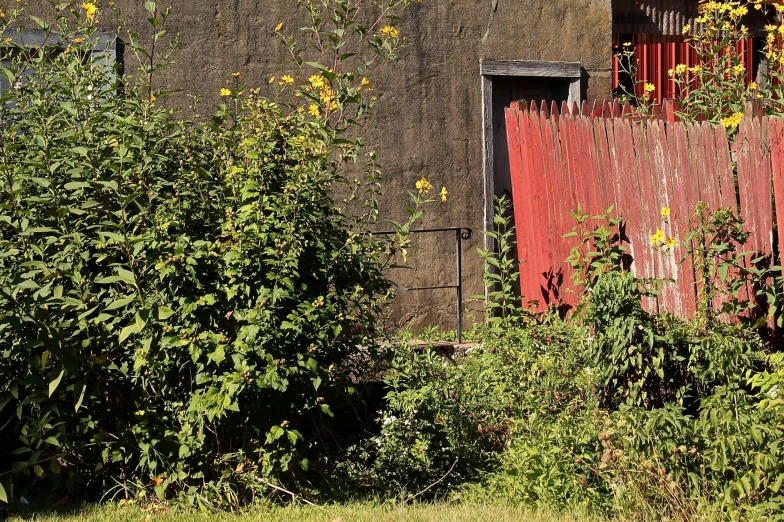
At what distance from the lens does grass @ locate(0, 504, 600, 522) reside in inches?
173

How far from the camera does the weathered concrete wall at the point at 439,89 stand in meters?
8.17

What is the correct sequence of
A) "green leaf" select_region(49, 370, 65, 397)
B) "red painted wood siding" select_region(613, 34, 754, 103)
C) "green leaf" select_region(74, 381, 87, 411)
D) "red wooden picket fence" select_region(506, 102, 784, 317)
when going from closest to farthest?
1. "green leaf" select_region(49, 370, 65, 397)
2. "green leaf" select_region(74, 381, 87, 411)
3. "red wooden picket fence" select_region(506, 102, 784, 317)
4. "red painted wood siding" select_region(613, 34, 754, 103)

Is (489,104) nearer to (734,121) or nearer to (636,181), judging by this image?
(636,181)

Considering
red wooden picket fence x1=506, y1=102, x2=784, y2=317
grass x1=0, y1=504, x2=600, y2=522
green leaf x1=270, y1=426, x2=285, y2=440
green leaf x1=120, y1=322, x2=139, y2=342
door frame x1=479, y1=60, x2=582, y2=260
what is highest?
door frame x1=479, y1=60, x2=582, y2=260

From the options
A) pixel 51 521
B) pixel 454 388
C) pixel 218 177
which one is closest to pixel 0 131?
pixel 218 177

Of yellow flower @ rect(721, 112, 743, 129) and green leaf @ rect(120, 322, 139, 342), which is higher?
yellow flower @ rect(721, 112, 743, 129)

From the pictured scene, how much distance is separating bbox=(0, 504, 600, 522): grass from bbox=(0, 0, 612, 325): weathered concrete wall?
3992mm

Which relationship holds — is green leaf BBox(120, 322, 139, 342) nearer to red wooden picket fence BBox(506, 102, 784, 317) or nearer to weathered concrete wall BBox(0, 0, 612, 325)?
red wooden picket fence BBox(506, 102, 784, 317)

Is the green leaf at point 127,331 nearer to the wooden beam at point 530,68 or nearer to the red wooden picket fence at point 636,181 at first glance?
the red wooden picket fence at point 636,181

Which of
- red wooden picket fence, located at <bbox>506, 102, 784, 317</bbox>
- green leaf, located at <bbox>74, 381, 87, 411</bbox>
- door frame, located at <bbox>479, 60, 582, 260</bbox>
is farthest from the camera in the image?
door frame, located at <bbox>479, 60, 582, 260</bbox>

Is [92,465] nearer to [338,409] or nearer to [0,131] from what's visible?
[338,409]

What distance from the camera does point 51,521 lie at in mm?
4320

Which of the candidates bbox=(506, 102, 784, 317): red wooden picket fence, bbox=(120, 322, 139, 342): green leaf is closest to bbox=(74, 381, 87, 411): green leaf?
bbox=(120, 322, 139, 342): green leaf

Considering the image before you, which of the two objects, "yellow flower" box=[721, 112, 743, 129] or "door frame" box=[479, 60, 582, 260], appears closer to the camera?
"yellow flower" box=[721, 112, 743, 129]
